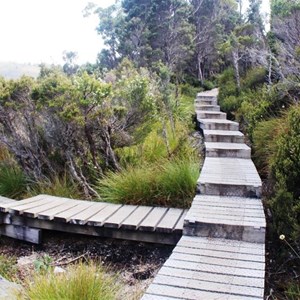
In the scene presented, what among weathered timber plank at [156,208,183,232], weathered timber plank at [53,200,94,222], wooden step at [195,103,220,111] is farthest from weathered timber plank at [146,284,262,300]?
wooden step at [195,103,220,111]

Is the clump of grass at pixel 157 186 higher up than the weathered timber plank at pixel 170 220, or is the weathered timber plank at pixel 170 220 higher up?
the clump of grass at pixel 157 186

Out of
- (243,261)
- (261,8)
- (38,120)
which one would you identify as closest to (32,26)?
(261,8)

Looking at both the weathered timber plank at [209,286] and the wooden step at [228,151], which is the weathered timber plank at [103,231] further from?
the wooden step at [228,151]

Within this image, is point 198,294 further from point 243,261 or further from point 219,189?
point 219,189

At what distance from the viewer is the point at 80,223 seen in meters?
3.79

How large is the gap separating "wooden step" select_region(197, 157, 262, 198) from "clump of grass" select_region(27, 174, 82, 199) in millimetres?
1943

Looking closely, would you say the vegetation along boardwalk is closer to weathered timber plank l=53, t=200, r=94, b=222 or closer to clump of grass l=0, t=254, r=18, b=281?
weathered timber plank l=53, t=200, r=94, b=222

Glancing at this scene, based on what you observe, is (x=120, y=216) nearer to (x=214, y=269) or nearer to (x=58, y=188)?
(x=58, y=188)

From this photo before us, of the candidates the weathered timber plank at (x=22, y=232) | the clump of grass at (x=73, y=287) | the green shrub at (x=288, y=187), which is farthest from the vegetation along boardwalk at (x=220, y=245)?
the weathered timber plank at (x=22, y=232)

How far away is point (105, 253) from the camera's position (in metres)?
3.78

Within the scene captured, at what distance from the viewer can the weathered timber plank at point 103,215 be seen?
3.72m

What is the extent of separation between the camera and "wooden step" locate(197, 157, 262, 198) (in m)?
3.53

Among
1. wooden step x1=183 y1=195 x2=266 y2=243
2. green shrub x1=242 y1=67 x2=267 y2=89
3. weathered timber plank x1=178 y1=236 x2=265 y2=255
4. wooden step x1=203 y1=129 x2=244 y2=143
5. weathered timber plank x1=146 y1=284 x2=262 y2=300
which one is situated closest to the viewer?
weathered timber plank x1=146 y1=284 x2=262 y2=300

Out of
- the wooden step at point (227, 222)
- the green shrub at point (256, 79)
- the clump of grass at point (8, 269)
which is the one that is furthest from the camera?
the green shrub at point (256, 79)
